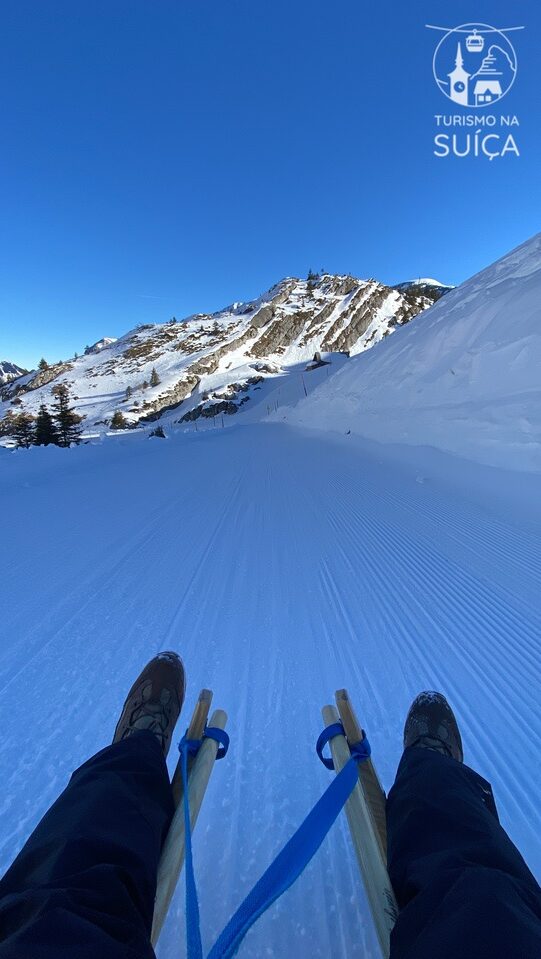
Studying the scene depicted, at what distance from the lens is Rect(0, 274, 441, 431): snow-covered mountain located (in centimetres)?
6375

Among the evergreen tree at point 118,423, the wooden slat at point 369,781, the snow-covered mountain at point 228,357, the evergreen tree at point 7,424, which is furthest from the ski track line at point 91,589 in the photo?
the evergreen tree at point 7,424

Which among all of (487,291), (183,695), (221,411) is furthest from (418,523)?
(221,411)

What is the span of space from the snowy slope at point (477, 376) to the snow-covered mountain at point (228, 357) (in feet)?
153

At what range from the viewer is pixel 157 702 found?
1.81 meters

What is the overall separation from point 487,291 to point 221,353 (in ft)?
Answer: 246

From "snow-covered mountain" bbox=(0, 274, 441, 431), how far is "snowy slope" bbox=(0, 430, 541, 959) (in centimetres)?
5206

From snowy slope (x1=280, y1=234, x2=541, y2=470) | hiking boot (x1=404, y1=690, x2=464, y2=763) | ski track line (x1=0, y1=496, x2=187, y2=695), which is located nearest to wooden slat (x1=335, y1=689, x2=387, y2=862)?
hiking boot (x1=404, y1=690, x2=464, y2=763)

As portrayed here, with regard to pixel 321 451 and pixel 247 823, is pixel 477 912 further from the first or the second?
pixel 321 451

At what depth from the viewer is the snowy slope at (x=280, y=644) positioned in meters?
1.42

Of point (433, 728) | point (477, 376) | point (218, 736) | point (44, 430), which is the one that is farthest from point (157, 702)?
point (44, 430)

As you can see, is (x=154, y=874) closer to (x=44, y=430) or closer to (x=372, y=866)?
(x=372, y=866)

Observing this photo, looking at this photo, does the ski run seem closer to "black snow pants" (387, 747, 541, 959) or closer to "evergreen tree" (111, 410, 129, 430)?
"black snow pants" (387, 747, 541, 959)

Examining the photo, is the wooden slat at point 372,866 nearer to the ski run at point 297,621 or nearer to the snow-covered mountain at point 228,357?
the ski run at point 297,621

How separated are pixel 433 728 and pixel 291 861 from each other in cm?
81
